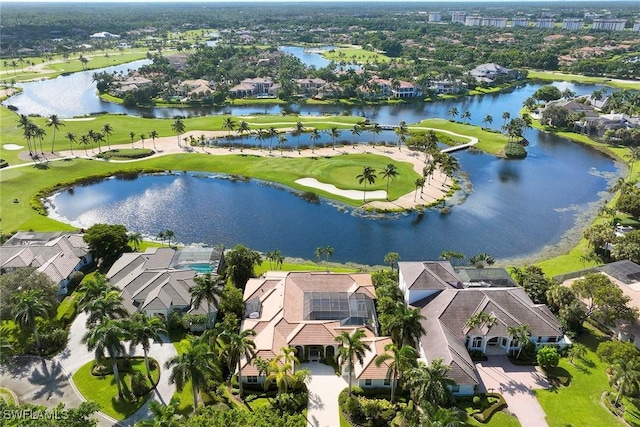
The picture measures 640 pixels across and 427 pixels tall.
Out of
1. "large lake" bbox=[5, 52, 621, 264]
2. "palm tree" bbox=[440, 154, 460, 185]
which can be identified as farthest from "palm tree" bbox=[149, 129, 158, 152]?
"palm tree" bbox=[440, 154, 460, 185]

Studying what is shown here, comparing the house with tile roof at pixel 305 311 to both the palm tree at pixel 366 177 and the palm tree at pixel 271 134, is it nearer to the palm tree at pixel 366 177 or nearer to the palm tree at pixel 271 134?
the palm tree at pixel 366 177

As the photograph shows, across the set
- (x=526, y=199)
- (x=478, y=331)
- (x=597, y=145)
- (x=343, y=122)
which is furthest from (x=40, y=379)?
(x=597, y=145)

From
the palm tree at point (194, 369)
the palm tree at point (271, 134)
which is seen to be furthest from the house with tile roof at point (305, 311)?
the palm tree at point (271, 134)

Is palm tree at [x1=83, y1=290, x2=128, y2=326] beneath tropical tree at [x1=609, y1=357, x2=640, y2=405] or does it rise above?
above

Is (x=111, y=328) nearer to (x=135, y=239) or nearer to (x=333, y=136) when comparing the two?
(x=135, y=239)

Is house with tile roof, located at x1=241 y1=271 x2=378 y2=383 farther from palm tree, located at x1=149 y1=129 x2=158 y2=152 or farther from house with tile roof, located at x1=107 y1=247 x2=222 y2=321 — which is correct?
palm tree, located at x1=149 y1=129 x2=158 y2=152

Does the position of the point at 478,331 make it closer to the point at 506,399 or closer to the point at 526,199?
the point at 506,399

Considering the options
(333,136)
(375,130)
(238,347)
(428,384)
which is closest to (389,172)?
(333,136)
